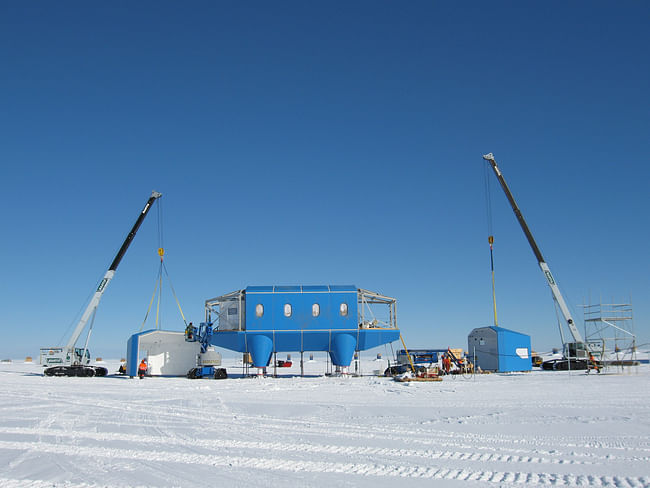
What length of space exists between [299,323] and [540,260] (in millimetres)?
20829

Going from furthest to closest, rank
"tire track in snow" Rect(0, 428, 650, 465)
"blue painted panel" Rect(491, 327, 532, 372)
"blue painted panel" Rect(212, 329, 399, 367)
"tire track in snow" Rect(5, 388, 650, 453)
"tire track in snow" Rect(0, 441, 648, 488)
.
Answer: "blue painted panel" Rect(491, 327, 532, 372), "blue painted panel" Rect(212, 329, 399, 367), "tire track in snow" Rect(5, 388, 650, 453), "tire track in snow" Rect(0, 428, 650, 465), "tire track in snow" Rect(0, 441, 648, 488)

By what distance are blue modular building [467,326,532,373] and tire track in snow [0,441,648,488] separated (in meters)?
30.5

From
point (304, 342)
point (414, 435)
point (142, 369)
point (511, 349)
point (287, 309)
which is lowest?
point (142, 369)

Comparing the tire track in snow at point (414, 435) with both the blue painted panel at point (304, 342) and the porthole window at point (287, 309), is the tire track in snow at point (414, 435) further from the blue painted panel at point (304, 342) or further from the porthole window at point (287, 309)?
the porthole window at point (287, 309)

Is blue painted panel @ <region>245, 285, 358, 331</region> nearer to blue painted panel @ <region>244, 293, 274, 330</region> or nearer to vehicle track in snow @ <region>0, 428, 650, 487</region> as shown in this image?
blue painted panel @ <region>244, 293, 274, 330</region>

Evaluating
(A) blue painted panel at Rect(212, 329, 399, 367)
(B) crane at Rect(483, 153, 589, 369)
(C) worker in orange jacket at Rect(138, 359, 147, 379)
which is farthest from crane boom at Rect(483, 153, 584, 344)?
(C) worker in orange jacket at Rect(138, 359, 147, 379)

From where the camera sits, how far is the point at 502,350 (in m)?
36.7

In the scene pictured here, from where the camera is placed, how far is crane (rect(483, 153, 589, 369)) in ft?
125

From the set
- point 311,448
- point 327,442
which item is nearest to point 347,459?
point 311,448

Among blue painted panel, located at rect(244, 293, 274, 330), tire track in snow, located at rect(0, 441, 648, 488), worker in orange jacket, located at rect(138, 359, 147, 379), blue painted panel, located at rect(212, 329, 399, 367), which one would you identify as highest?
blue painted panel, located at rect(244, 293, 274, 330)

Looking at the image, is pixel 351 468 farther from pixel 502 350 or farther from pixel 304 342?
pixel 502 350

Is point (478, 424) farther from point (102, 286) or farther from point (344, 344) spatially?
point (102, 286)

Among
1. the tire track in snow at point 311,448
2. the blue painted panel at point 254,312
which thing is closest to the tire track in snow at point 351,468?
the tire track in snow at point 311,448

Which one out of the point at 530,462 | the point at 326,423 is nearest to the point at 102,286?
the point at 326,423
